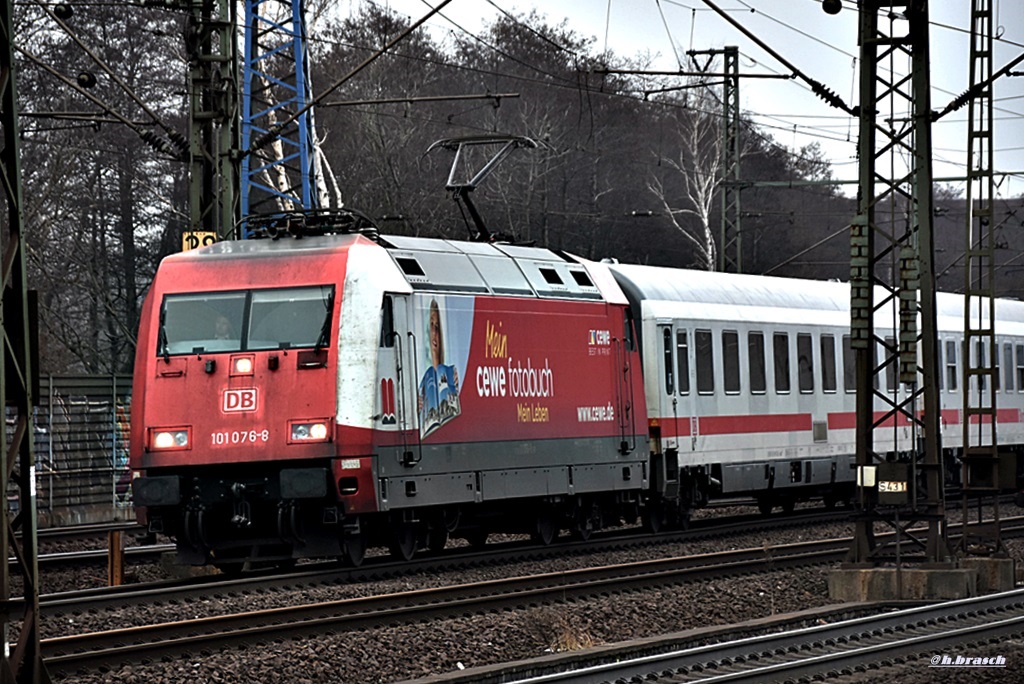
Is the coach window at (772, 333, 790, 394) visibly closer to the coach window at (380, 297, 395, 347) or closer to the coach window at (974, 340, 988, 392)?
the coach window at (974, 340, 988, 392)

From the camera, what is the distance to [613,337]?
2166 centimetres

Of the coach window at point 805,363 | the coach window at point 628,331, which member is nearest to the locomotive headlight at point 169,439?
the coach window at point 628,331

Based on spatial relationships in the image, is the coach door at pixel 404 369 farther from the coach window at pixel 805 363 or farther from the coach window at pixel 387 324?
the coach window at pixel 805 363

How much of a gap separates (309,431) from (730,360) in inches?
355

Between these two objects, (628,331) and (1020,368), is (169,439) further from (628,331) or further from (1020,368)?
(1020,368)

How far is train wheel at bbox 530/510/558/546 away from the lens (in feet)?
68.9

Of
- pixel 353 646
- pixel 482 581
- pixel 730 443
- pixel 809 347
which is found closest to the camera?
pixel 353 646

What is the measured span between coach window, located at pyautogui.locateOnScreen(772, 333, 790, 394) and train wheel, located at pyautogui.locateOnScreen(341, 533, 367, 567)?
924cm

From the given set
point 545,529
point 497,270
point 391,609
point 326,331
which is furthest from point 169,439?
point 545,529

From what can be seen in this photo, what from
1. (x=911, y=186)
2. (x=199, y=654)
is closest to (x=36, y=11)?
(x=911, y=186)

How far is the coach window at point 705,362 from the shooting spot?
23781 mm

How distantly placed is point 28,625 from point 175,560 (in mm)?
8988

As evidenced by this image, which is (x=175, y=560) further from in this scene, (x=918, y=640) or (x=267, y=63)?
(x=267, y=63)

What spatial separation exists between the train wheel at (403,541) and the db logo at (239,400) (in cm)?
232
